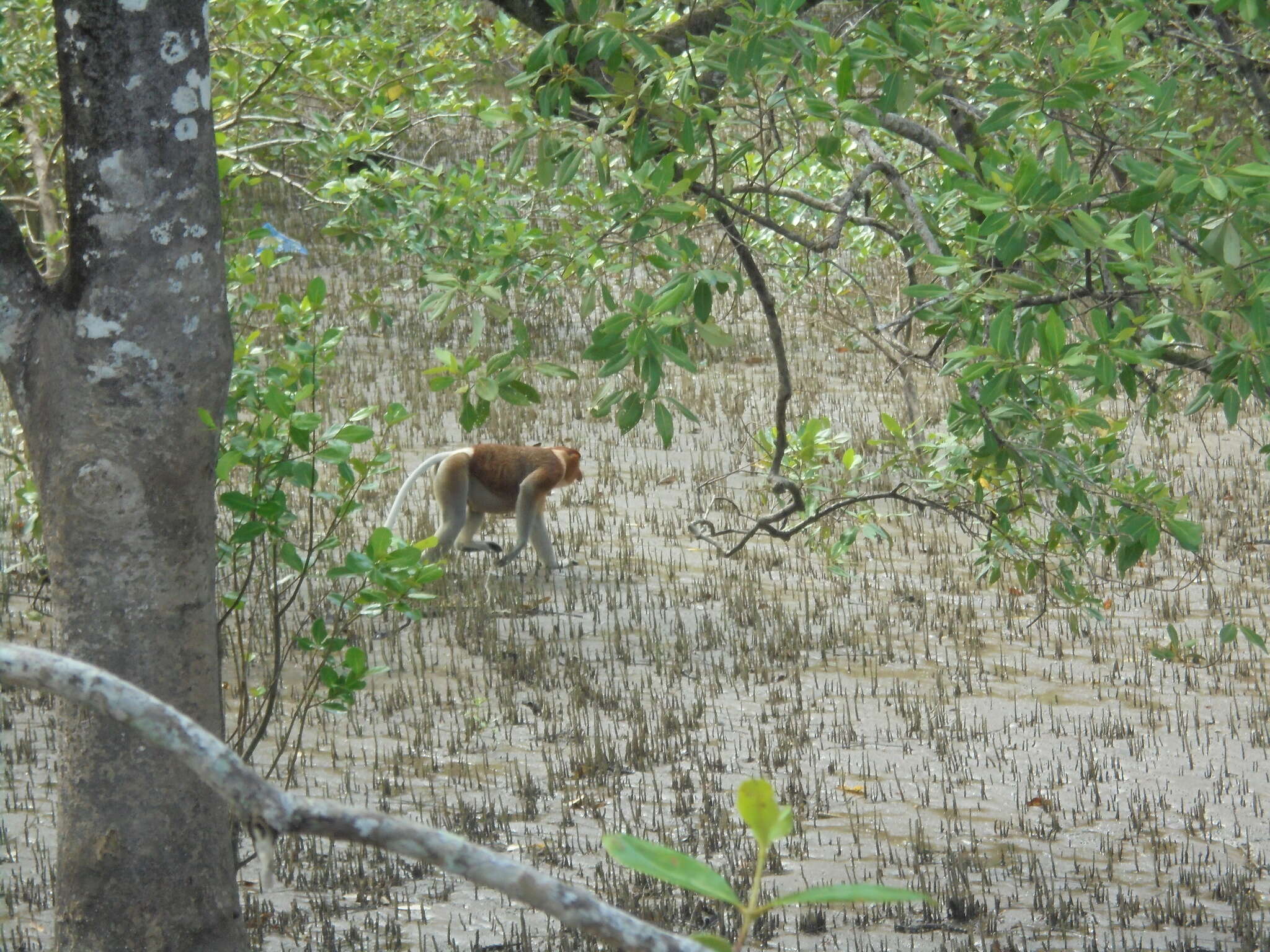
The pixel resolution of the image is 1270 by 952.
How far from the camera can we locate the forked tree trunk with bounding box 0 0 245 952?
2691 mm

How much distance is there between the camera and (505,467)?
8.66m

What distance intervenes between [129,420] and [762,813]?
84.0 inches

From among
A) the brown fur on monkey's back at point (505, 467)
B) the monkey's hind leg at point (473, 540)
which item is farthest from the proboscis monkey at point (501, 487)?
the monkey's hind leg at point (473, 540)

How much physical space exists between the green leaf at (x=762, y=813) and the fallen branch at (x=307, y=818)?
0.14m

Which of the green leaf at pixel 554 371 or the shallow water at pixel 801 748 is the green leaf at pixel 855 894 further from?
the shallow water at pixel 801 748

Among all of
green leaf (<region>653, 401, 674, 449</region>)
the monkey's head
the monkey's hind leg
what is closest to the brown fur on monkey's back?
the monkey's head

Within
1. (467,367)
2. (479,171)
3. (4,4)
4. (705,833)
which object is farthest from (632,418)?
(4,4)

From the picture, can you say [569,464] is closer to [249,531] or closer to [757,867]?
[249,531]

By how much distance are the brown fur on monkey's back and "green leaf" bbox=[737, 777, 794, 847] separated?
758cm

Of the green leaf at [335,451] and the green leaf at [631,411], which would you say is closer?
the green leaf at [631,411]

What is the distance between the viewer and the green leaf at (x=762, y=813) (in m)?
1.04

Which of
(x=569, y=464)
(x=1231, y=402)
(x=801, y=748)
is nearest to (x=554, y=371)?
(x=1231, y=402)

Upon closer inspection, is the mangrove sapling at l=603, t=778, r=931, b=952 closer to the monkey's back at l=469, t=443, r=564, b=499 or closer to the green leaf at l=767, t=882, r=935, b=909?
the green leaf at l=767, t=882, r=935, b=909

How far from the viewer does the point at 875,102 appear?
3.49 m
